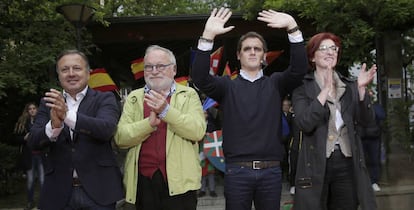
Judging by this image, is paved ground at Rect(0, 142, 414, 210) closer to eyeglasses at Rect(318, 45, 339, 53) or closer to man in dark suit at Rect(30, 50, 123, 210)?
eyeglasses at Rect(318, 45, 339, 53)

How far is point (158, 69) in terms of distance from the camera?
3.12m

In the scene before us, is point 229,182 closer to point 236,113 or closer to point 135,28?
point 236,113

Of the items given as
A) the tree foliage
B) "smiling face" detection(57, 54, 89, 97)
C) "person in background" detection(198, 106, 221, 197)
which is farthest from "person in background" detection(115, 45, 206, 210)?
the tree foliage

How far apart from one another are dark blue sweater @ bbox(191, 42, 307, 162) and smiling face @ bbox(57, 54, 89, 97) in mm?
752

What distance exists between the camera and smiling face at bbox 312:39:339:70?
324 cm

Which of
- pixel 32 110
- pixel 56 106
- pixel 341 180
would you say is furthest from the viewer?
pixel 32 110

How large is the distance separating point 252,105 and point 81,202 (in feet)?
4.25

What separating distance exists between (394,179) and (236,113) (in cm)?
534

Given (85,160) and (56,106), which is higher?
(56,106)

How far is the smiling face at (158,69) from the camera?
10.2ft

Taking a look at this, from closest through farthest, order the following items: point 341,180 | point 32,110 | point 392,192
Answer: point 341,180
point 392,192
point 32,110

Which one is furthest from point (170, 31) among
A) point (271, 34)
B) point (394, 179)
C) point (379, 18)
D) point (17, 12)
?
point (394, 179)

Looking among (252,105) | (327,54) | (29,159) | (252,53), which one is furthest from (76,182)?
(29,159)

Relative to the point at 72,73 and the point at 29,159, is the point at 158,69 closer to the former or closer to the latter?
the point at 72,73
